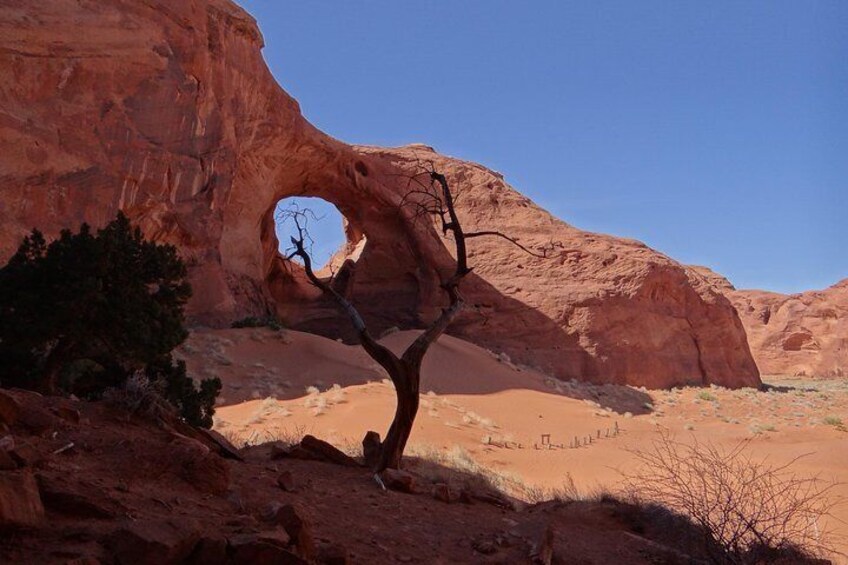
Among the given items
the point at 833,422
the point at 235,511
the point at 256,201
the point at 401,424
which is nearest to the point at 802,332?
the point at 833,422

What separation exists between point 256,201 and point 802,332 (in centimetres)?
5621

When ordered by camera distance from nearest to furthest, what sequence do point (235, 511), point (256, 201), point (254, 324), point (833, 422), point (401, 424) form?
point (235, 511)
point (401, 424)
point (833, 422)
point (254, 324)
point (256, 201)

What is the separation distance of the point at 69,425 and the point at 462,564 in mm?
3294

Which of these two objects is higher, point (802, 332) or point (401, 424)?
point (802, 332)

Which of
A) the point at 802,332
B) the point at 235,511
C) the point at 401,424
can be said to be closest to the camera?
the point at 235,511

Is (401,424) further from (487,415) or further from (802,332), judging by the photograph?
(802,332)

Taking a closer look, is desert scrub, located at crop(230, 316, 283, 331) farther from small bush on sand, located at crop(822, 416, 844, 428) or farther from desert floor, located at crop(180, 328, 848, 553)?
small bush on sand, located at crop(822, 416, 844, 428)

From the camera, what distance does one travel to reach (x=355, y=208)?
32.8m

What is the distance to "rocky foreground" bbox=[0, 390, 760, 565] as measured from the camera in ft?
11.1

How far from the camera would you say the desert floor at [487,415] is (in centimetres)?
1319

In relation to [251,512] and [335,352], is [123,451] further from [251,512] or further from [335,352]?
[335,352]

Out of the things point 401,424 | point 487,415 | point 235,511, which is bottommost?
point 487,415

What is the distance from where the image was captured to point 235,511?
15.3 feet

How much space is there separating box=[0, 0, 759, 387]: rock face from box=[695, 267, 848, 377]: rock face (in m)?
30.0
